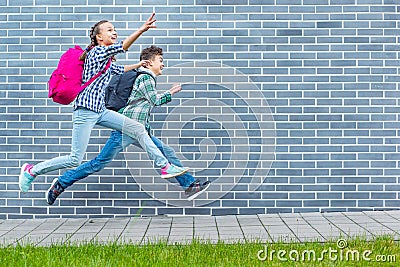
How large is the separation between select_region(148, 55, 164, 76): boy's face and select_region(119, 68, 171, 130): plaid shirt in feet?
0.25

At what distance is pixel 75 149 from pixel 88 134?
187 millimetres

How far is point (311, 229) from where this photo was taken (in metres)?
6.36

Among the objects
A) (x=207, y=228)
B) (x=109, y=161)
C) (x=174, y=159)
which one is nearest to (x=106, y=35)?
(x=109, y=161)

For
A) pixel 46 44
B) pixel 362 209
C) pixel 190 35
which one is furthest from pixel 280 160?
pixel 46 44

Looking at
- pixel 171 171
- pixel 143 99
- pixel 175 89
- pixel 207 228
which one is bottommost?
pixel 207 228

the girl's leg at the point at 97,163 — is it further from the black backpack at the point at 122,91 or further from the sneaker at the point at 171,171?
the sneaker at the point at 171,171

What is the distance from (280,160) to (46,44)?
273 centimetres

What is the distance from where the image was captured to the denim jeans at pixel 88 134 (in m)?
6.52

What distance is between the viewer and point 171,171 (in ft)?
22.0

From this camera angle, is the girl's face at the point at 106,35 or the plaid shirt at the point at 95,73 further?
the girl's face at the point at 106,35

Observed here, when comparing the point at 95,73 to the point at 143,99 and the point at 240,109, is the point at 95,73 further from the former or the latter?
the point at 240,109

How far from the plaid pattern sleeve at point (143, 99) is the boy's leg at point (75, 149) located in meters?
0.47

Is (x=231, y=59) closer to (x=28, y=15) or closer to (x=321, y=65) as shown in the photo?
(x=321, y=65)

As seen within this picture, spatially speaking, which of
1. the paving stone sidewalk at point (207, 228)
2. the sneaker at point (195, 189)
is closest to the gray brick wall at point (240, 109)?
the paving stone sidewalk at point (207, 228)
